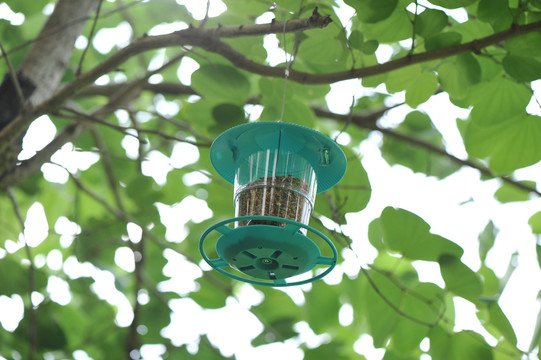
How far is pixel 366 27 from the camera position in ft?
4.16

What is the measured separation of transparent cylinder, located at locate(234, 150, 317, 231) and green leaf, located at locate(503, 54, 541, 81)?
1.62 feet

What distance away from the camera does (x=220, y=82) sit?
146cm

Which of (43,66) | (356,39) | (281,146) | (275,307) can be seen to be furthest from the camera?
(275,307)

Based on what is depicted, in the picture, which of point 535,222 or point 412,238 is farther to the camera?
point 535,222

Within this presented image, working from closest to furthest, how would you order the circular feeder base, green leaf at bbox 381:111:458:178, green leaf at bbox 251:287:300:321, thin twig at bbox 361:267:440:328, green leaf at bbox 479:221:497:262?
the circular feeder base, thin twig at bbox 361:267:440:328, green leaf at bbox 479:221:497:262, green leaf at bbox 381:111:458:178, green leaf at bbox 251:287:300:321

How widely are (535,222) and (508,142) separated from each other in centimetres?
63

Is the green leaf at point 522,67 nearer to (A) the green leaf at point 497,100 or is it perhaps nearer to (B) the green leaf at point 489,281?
(A) the green leaf at point 497,100

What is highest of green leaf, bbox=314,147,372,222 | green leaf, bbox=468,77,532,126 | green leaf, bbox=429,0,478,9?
green leaf, bbox=429,0,478,9

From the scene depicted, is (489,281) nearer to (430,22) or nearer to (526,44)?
(526,44)

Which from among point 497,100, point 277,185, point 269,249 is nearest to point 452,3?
point 497,100

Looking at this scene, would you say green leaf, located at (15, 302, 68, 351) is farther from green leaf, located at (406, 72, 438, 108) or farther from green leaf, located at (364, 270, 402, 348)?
green leaf, located at (406, 72, 438, 108)

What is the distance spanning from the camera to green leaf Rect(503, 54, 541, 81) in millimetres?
1246

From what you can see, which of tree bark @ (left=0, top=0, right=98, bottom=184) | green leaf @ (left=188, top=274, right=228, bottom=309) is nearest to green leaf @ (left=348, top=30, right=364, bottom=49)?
tree bark @ (left=0, top=0, right=98, bottom=184)

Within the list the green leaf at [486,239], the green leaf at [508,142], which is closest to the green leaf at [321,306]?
the green leaf at [486,239]
